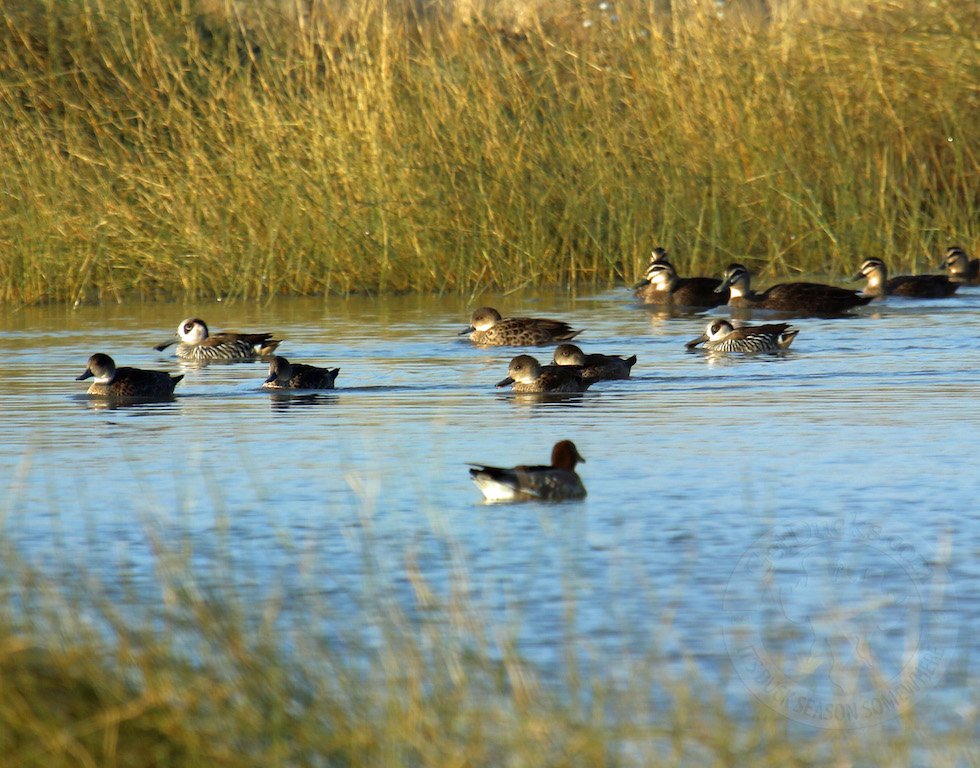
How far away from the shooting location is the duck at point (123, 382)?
12883 mm

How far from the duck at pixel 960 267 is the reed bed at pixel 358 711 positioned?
549 inches

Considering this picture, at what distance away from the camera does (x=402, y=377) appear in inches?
532

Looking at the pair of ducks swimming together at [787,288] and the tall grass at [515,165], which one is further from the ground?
the tall grass at [515,165]

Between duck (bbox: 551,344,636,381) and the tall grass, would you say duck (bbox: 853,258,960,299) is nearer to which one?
the tall grass

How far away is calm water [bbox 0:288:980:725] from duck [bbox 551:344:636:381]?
0.14m

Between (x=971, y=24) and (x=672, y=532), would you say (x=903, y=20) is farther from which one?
(x=672, y=532)

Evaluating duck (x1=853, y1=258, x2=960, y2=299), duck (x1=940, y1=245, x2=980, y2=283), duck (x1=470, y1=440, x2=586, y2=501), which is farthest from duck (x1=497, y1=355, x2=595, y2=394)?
duck (x1=940, y1=245, x2=980, y2=283)

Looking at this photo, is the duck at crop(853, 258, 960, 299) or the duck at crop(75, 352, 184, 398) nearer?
the duck at crop(75, 352, 184, 398)

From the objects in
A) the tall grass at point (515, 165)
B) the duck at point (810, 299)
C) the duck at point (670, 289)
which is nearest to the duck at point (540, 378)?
the duck at point (810, 299)

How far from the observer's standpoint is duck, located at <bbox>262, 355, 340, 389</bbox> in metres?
12.8

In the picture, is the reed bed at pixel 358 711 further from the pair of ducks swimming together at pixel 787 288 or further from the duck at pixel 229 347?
the pair of ducks swimming together at pixel 787 288

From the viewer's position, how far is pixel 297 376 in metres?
12.7

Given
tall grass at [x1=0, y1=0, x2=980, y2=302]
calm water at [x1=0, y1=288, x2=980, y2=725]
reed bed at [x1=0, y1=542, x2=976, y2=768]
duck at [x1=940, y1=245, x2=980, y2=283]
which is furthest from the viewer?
tall grass at [x1=0, y1=0, x2=980, y2=302]

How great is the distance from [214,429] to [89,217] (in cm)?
890
